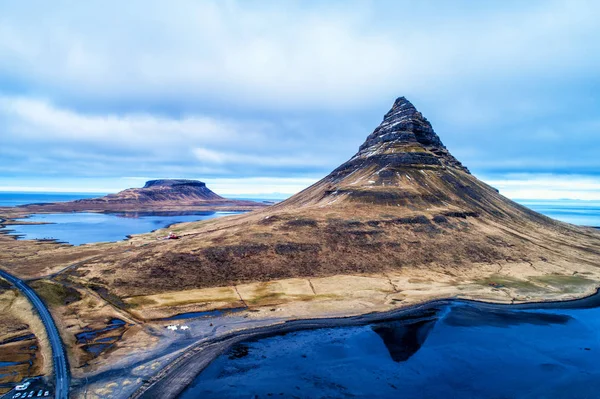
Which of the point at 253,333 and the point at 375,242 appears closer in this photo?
the point at 253,333

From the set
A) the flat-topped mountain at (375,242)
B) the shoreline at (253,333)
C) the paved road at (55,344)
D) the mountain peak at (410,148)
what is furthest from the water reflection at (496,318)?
the mountain peak at (410,148)

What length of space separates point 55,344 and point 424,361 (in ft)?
174

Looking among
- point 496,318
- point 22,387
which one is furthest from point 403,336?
point 22,387

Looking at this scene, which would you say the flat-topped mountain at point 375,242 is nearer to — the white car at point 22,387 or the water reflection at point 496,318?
the water reflection at point 496,318

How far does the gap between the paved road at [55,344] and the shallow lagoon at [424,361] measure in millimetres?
13614

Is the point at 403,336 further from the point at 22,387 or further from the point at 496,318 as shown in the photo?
the point at 22,387

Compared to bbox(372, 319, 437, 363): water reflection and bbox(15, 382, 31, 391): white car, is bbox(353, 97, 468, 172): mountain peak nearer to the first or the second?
bbox(372, 319, 437, 363): water reflection

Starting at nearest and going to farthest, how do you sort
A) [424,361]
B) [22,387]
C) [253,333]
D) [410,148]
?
[22,387], [424,361], [253,333], [410,148]

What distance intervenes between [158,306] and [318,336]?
31.9m

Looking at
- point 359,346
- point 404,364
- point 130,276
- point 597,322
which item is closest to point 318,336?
point 359,346

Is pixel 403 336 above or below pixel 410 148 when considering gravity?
below

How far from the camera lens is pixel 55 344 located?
48.5 metres

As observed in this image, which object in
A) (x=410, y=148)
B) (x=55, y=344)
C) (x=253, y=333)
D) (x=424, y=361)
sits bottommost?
(x=424, y=361)

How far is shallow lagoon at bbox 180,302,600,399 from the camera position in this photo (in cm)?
4222
